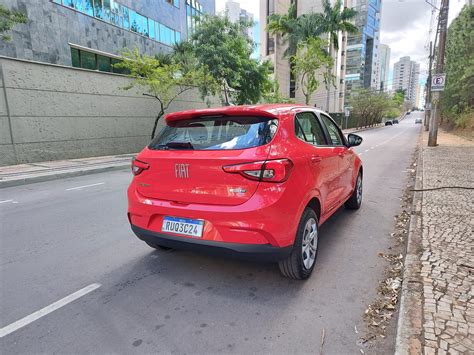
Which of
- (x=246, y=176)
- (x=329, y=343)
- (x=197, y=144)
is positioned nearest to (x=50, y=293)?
(x=197, y=144)

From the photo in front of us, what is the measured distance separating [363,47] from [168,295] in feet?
336

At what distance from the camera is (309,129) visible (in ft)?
12.2

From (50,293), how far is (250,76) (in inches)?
779

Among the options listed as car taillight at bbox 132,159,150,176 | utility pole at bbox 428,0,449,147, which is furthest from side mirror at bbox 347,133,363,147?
utility pole at bbox 428,0,449,147

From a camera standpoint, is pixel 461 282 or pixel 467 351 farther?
pixel 461 282

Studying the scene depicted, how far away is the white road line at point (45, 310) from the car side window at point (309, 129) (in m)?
2.59

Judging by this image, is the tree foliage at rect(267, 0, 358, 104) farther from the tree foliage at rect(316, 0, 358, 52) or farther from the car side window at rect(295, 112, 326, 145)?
the car side window at rect(295, 112, 326, 145)

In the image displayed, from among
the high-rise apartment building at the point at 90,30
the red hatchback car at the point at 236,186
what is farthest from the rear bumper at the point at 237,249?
the high-rise apartment building at the point at 90,30

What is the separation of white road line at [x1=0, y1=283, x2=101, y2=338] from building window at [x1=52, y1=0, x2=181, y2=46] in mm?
19478

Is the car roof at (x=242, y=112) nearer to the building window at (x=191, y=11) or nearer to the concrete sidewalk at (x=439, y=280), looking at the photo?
the concrete sidewalk at (x=439, y=280)

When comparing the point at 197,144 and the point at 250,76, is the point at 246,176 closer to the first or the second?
the point at 197,144

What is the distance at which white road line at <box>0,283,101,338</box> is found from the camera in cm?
249

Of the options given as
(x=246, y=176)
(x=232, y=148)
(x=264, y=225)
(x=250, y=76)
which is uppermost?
(x=250, y=76)

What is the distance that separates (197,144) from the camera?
3.08m
